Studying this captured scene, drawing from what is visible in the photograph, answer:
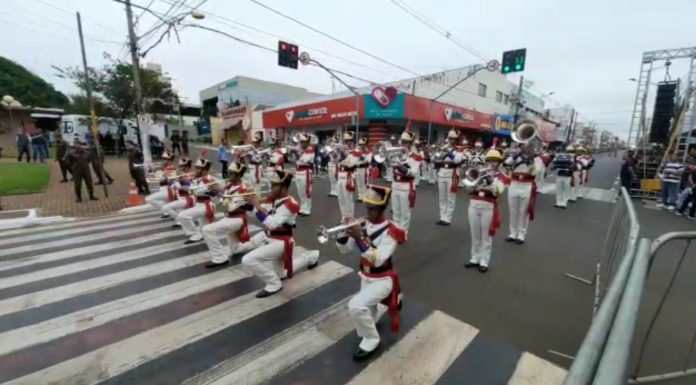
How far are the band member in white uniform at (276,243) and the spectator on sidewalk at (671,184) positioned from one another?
14051 millimetres

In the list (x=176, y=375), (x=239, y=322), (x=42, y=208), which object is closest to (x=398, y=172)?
(x=239, y=322)

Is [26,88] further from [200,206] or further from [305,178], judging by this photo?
[200,206]

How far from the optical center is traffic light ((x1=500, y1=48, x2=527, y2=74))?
49.1 feet

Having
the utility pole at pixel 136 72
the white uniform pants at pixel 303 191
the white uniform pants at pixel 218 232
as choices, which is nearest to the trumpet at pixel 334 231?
the white uniform pants at pixel 218 232

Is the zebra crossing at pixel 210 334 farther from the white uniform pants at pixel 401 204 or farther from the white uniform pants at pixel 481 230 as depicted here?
the white uniform pants at pixel 401 204

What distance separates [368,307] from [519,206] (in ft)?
17.4

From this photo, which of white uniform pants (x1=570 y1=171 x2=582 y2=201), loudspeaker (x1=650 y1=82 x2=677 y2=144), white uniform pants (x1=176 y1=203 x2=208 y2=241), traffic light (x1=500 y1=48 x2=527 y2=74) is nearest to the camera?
white uniform pants (x1=176 y1=203 x2=208 y2=241)

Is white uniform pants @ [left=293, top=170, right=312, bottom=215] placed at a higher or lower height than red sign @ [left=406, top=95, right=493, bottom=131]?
lower

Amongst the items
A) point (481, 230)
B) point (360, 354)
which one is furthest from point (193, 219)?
point (481, 230)

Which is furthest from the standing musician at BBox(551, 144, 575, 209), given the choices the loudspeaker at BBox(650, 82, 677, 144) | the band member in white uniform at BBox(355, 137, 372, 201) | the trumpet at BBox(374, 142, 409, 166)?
the loudspeaker at BBox(650, 82, 677, 144)

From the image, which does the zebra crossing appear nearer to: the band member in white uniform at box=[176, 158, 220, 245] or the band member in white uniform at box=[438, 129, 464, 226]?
the band member in white uniform at box=[176, 158, 220, 245]

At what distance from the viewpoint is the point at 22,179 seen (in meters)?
13.7

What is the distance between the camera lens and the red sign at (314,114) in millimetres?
25750

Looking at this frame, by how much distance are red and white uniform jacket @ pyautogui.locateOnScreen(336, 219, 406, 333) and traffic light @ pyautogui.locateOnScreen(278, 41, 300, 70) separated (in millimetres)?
12181
